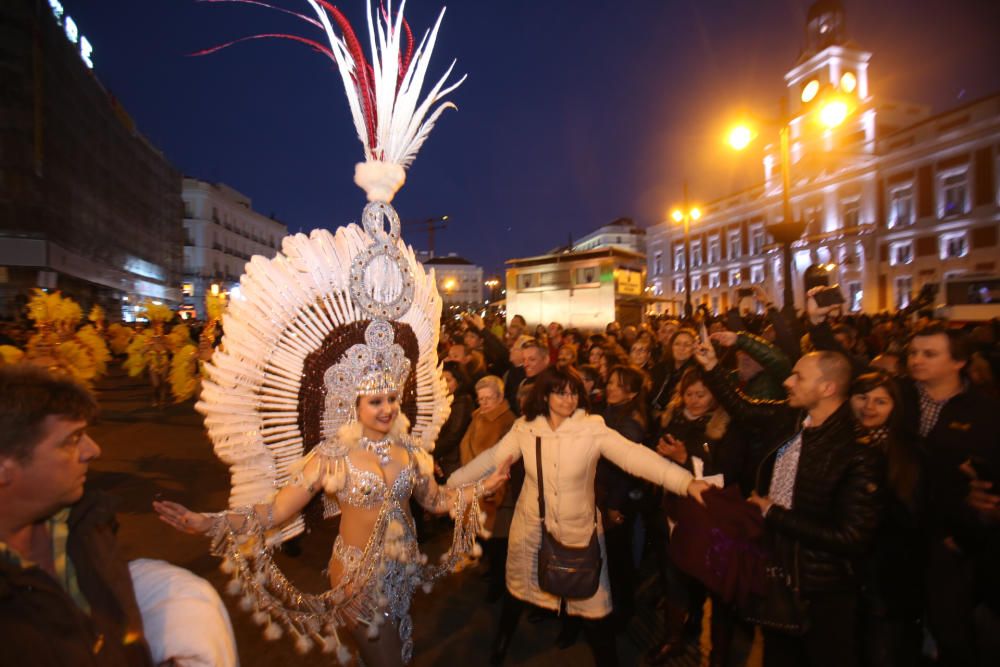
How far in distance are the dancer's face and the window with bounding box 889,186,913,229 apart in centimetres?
3667

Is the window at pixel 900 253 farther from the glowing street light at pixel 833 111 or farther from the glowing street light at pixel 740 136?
the glowing street light at pixel 833 111

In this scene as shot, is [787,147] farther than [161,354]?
No

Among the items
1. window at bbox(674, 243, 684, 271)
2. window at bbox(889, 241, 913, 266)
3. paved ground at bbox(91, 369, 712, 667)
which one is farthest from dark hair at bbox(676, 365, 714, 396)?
window at bbox(674, 243, 684, 271)

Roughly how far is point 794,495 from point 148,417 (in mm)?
13062

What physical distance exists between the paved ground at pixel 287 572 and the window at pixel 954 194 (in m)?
33.1

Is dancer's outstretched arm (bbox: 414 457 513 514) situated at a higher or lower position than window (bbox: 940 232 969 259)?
lower

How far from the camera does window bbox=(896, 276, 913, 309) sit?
30853mm

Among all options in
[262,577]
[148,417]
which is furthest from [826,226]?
[262,577]

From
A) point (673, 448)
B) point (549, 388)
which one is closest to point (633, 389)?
point (673, 448)

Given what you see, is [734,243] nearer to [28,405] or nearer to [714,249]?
[714,249]

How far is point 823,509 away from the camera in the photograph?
8.54 ft

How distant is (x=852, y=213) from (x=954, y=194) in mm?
6591

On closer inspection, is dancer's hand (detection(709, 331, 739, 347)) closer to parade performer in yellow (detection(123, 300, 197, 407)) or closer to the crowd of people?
the crowd of people

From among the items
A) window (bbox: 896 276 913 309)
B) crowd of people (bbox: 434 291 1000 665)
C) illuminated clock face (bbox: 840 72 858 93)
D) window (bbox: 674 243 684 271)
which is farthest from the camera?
window (bbox: 674 243 684 271)
